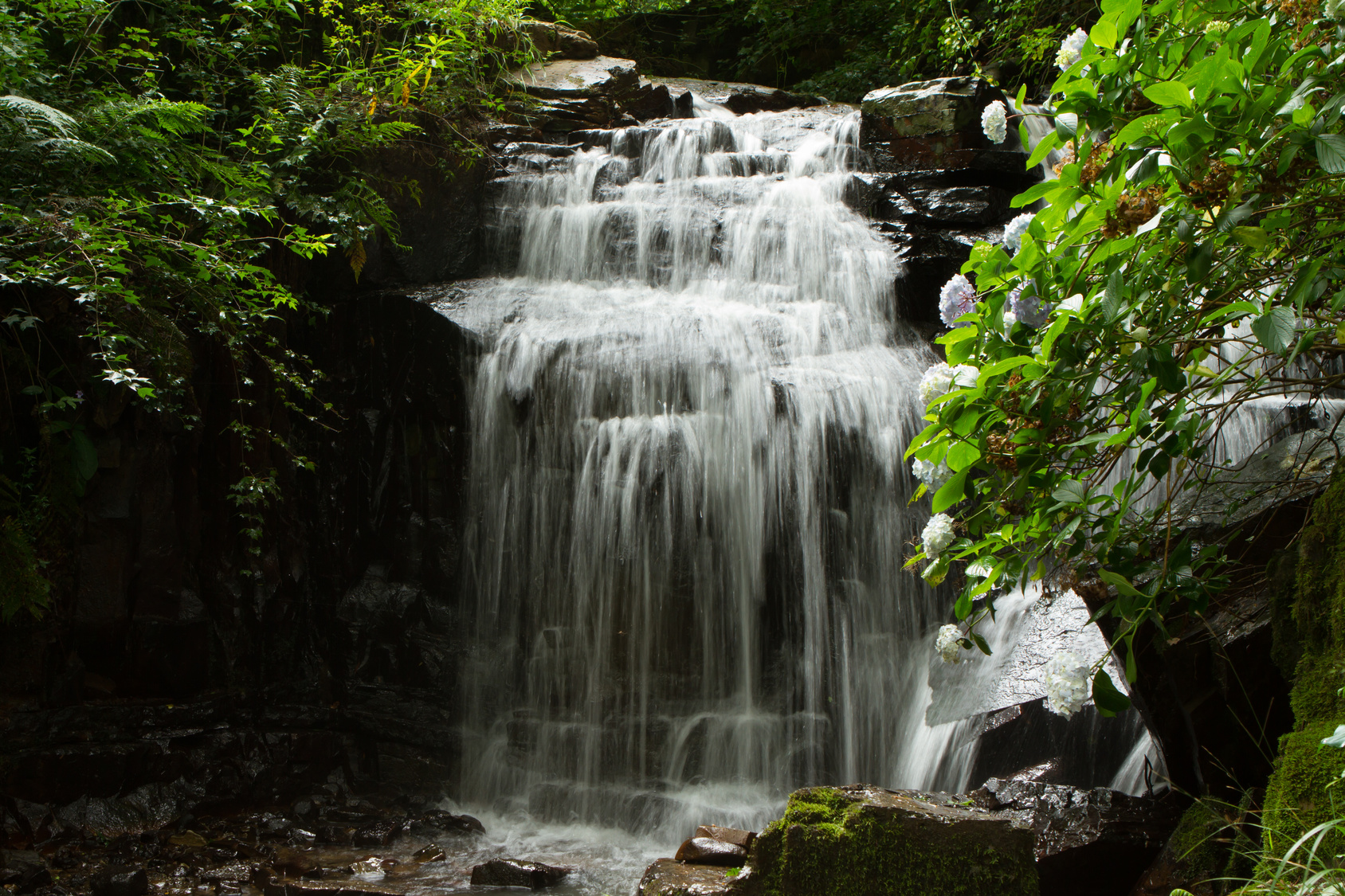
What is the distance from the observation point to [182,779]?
597 cm

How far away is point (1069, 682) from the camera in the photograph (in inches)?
90.1

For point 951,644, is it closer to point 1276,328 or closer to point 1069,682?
point 1069,682

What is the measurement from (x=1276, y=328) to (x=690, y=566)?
5.12 meters

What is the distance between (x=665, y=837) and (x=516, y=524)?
8.28 feet

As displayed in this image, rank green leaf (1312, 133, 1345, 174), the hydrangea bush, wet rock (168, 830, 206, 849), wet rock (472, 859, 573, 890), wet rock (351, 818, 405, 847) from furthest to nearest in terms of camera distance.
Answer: wet rock (351, 818, 405, 847) → wet rock (168, 830, 206, 849) → wet rock (472, 859, 573, 890) → the hydrangea bush → green leaf (1312, 133, 1345, 174)

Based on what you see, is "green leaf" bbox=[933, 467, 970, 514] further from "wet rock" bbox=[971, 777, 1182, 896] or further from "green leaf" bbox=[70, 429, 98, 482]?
"green leaf" bbox=[70, 429, 98, 482]

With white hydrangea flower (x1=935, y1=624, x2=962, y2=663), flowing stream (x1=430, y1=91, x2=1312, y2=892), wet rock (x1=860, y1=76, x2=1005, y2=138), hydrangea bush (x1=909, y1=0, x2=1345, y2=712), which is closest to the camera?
hydrangea bush (x1=909, y1=0, x2=1345, y2=712)

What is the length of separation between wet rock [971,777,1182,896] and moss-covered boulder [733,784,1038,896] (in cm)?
20

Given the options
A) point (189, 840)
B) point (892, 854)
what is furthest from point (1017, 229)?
point (189, 840)

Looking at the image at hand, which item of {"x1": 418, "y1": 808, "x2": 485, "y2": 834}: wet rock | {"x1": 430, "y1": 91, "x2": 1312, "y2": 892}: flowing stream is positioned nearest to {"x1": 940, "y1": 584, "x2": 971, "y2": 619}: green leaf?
{"x1": 430, "y1": 91, "x2": 1312, "y2": 892}: flowing stream

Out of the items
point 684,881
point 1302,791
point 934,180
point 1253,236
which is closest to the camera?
point 1253,236

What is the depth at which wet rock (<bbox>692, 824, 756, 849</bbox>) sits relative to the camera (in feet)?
12.6

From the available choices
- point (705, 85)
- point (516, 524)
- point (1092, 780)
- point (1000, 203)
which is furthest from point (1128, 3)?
point (705, 85)

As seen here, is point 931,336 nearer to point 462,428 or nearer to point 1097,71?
point 462,428
